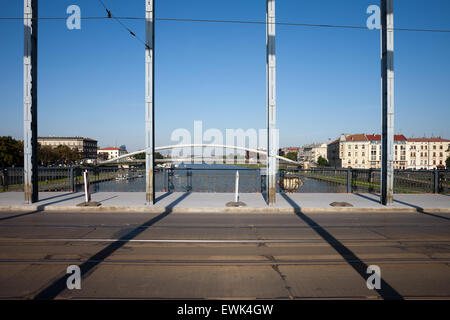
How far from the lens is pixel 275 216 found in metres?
8.93

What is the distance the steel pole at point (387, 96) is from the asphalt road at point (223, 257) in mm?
2352

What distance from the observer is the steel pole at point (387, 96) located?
407 inches

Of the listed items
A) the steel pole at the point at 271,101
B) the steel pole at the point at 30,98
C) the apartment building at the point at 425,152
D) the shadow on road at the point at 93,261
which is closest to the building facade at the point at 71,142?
the steel pole at the point at 30,98

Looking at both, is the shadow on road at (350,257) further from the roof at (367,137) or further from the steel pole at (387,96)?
the roof at (367,137)

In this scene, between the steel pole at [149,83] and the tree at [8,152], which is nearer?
the steel pole at [149,83]

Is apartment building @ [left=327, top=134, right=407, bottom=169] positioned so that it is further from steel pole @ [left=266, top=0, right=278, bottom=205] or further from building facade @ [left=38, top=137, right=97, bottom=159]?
building facade @ [left=38, top=137, right=97, bottom=159]

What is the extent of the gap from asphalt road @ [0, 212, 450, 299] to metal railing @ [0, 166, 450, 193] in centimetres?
582

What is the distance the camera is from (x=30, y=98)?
10070 mm

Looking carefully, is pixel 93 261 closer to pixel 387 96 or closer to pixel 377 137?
pixel 387 96

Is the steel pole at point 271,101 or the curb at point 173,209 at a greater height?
the steel pole at point 271,101

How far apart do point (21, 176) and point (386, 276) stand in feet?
55.5

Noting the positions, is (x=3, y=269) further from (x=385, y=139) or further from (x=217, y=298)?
(x=385, y=139)

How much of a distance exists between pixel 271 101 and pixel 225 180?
5.77 metres
